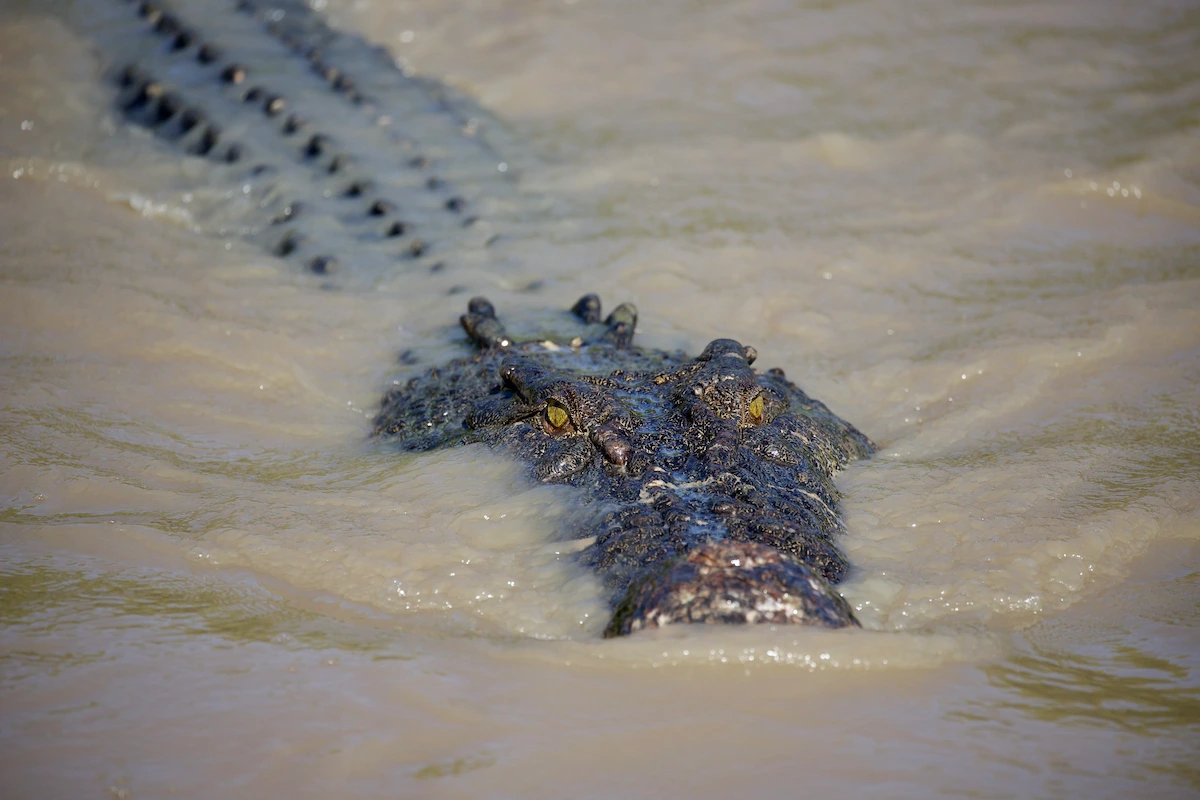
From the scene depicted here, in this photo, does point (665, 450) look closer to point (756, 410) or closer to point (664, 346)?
point (756, 410)

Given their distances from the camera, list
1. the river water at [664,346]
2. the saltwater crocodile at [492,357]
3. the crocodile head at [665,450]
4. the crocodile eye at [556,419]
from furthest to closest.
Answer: the crocodile eye at [556,419] < the saltwater crocodile at [492,357] < the crocodile head at [665,450] < the river water at [664,346]

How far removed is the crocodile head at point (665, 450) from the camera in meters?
2.64

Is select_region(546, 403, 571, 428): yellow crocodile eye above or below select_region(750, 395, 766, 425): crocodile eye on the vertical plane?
below

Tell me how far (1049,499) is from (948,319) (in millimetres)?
1998

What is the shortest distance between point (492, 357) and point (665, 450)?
1.33 m

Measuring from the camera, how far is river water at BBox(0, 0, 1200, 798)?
2242 millimetres

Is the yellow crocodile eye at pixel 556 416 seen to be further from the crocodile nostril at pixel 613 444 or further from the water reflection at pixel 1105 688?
the water reflection at pixel 1105 688

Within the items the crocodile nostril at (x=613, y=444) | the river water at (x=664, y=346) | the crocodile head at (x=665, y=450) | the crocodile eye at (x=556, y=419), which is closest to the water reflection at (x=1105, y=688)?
the river water at (x=664, y=346)

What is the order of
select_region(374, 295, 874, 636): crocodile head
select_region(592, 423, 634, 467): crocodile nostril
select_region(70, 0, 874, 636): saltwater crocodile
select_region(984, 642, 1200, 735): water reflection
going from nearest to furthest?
select_region(984, 642, 1200, 735): water reflection < select_region(374, 295, 874, 636): crocodile head < select_region(70, 0, 874, 636): saltwater crocodile < select_region(592, 423, 634, 467): crocodile nostril

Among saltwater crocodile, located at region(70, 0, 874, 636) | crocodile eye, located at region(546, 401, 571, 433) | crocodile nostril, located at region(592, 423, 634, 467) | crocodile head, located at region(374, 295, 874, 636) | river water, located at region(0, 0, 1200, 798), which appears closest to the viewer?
river water, located at region(0, 0, 1200, 798)

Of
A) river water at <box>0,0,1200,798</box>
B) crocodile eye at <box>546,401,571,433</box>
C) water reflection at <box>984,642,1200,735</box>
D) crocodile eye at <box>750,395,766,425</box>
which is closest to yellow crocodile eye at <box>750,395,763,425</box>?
crocodile eye at <box>750,395,766,425</box>

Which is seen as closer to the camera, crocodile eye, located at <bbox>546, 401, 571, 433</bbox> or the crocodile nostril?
the crocodile nostril

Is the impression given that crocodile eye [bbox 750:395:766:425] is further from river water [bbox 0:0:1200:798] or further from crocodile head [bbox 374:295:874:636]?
river water [bbox 0:0:1200:798]

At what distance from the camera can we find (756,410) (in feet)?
12.3
